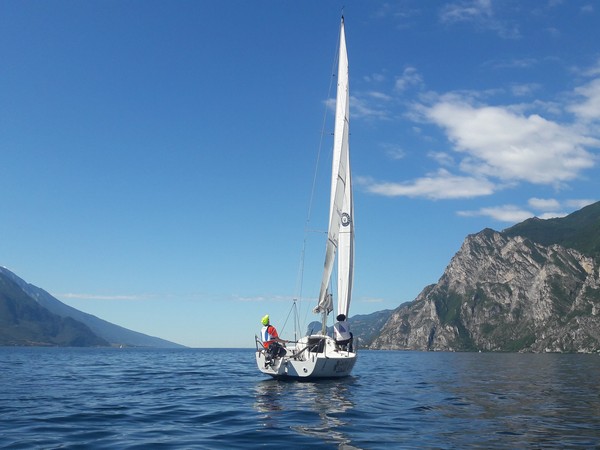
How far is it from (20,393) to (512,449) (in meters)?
24.4

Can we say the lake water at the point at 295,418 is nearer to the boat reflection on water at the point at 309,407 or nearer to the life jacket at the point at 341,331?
the boat reflection on water at the point at 309,407

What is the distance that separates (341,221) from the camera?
39.9 metres

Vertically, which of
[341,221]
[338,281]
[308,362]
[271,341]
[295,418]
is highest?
[341,221]

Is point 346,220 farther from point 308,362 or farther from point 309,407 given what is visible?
point 309,407

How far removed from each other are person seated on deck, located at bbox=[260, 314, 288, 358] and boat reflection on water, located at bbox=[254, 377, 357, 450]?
1900 millimetres

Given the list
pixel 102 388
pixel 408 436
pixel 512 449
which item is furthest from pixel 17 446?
pixel 102 388

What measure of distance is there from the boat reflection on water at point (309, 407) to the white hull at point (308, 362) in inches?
24.5

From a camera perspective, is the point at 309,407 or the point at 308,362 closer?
the point at 309,407

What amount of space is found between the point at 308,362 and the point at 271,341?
9.07 feet

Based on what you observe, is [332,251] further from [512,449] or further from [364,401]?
[512,449]

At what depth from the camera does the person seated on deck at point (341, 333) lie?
36.4 meters

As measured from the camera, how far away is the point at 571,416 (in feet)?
65.6

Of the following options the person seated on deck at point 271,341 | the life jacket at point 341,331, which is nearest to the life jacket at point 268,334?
the person seated on deck at point 271,341

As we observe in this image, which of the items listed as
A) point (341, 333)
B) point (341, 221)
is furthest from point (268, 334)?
point (341, 221)
